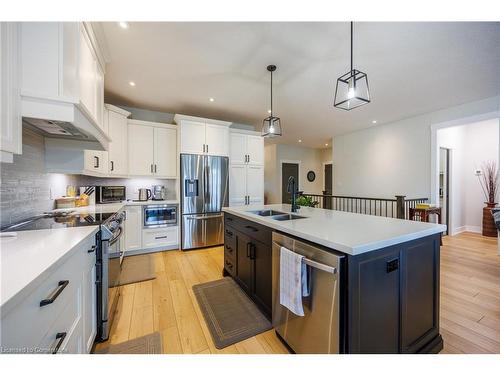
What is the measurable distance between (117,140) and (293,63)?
3008 millimetres

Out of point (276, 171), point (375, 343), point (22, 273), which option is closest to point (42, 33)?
point (22, 273)

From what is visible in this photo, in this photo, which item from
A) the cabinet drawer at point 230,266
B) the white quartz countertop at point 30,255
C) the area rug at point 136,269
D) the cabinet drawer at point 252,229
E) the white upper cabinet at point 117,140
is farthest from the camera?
the white upper cabinet at point 117,140

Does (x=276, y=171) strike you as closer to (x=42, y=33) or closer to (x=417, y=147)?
(x=417, y=147)

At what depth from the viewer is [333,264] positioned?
1081mm

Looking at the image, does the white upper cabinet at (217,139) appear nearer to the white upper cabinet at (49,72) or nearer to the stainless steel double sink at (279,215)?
the stainless steel double sink at (279,215)

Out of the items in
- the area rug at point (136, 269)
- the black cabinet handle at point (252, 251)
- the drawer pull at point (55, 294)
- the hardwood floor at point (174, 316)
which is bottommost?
the hardwood floor at point (174, 316)

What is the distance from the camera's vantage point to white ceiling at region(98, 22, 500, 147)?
1976 millimetres

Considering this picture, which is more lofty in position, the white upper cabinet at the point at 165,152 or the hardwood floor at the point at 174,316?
the white upper cabinet at the point at 165,152

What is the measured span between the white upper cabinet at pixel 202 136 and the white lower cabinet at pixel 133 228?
4.28 feet

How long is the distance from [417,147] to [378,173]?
1.03 meters

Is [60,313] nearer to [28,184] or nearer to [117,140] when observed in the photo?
[28,184]

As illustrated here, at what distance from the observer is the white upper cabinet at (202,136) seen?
12.1 feet

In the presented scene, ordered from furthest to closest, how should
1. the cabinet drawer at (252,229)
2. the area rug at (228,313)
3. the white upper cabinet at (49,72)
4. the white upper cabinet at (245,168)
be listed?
Result: the white upper cabinet at (245,168), the cabinet drawer at (252,229), the area rug at (228,313), the white upper cabinet at (49,72)

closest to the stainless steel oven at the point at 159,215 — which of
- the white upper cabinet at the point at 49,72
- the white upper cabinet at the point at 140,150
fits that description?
the white upper cabinet at the point at 140,150
